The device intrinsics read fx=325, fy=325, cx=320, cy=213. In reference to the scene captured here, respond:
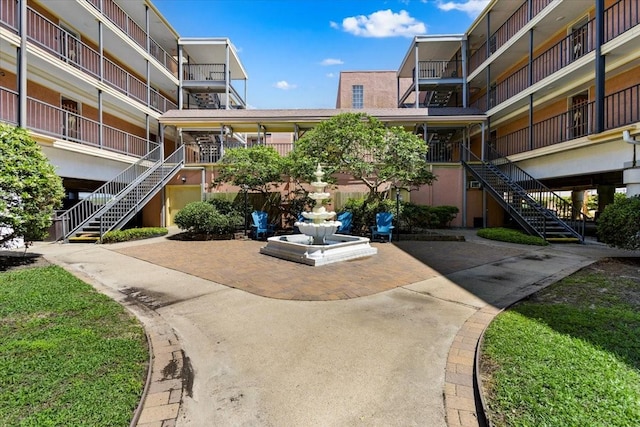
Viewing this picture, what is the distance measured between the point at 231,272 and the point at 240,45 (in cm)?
2108

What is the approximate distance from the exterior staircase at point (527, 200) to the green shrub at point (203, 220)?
37.7 feet

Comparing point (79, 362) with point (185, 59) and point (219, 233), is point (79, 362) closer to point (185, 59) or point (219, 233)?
point (219, 233)

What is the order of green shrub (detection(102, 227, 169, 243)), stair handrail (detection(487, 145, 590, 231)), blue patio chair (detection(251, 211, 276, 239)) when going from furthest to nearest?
stair handrail (detection(487, 145, 590, 231))
blue patio chair (detection(251, 211, 276, 239))
green shrub (detection(102, 227, 169, 243))

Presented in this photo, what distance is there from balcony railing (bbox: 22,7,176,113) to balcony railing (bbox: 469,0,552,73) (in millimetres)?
19679

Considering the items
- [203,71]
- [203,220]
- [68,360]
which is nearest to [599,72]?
[203,220]

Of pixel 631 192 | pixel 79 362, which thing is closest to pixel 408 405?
pixel 79 362

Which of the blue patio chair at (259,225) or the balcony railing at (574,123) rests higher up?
the balcony railing at (574,123)

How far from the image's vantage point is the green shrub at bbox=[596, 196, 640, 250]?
742 centimetres

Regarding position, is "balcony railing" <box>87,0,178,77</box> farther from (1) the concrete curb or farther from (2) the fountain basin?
(1) the concrete curb

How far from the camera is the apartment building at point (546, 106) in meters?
10.7

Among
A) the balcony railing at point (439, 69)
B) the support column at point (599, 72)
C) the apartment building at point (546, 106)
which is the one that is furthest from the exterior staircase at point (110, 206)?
the balcony railing at point (439, 69)

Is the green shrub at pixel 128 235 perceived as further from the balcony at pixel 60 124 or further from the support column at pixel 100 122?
the support column at pixel 100 122

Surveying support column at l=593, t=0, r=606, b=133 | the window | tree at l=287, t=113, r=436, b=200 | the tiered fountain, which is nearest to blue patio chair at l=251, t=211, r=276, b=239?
tree at l=287, t=113, r=436, b=200

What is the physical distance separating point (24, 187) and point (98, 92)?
29.9 ft
